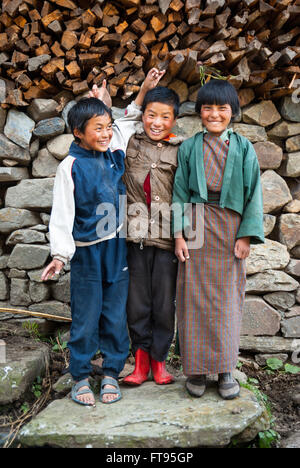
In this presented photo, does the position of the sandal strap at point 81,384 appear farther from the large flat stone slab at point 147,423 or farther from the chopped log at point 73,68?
the chopped log at point 73,68

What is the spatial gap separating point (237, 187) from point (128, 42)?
1409mm

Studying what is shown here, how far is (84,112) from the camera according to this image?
231cm

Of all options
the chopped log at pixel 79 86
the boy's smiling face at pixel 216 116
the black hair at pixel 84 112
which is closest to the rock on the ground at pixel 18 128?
the chopped log at pixel 79 86

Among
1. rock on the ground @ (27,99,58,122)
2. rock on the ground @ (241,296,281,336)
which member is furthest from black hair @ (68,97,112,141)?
rock on the ground @ (241,296,281,336)

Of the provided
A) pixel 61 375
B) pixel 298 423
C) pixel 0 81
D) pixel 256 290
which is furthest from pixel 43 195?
pixel 298 423

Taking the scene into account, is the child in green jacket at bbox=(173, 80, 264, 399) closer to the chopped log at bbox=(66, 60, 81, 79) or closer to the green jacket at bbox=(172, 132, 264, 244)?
the green jacket at bbox=(172, 132, 264, 244)

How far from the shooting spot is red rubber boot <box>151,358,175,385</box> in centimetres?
251

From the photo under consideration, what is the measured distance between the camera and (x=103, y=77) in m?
2.99

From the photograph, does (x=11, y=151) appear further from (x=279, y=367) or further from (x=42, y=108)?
(x=279, y=367)

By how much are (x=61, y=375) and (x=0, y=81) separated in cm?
206

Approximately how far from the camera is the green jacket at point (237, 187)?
2264 mm

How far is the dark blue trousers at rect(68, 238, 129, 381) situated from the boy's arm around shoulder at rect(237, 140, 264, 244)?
691 mm

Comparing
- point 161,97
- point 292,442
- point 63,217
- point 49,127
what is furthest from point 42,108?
point 292,442

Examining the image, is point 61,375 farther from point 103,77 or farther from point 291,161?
point 291,161
